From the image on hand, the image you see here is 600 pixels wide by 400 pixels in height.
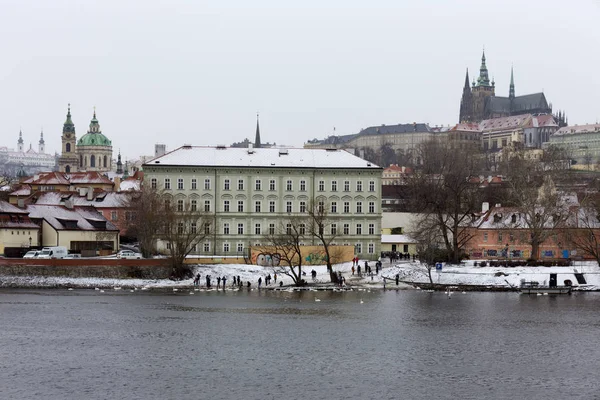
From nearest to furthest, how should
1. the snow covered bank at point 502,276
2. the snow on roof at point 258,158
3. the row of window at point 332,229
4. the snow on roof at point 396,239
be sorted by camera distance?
the snow covered bank at point 502,276, the row of window at point 332,229, the snow on roof at point 258,158, the snow on roof at point 396,239

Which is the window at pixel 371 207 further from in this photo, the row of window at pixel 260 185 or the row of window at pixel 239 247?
the row of window at pixel 239 247

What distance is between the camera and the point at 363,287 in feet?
242

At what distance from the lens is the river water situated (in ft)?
116

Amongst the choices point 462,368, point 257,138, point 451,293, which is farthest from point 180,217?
point 257,138

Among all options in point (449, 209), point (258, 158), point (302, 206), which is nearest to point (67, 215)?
point (258, 158)

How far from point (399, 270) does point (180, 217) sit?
1847cm

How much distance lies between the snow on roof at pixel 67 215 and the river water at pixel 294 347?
20958mm

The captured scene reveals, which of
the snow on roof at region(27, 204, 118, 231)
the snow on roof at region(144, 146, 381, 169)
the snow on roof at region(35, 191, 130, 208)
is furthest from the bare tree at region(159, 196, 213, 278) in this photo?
the snow on roof at region(35, 191, 130, 208)

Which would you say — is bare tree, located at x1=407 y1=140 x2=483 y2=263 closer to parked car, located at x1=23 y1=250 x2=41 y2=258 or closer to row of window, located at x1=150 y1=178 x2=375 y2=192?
row of window, located at x1=150 y1=178 x2=375 y2=192

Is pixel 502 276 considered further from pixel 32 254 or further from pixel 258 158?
pixel 32 254

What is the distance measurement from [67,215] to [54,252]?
11685 millimetres

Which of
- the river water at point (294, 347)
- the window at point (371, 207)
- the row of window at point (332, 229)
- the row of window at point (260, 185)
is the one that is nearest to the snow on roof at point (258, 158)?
the row of window at point (260, 185)

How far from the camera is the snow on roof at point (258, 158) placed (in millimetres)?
92912

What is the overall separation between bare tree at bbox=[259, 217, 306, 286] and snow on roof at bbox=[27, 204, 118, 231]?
52.6 ft
